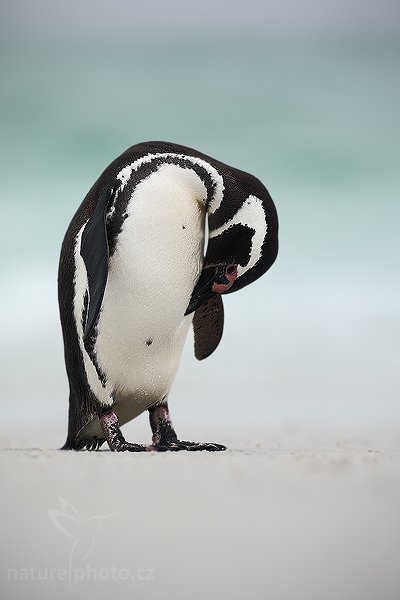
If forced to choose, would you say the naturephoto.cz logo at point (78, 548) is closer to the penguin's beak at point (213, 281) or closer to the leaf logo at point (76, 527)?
the leaf logo at point (76, 527)

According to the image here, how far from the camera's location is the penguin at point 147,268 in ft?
8.49

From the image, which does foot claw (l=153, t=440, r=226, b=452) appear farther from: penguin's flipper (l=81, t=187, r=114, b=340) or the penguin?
penguin's flipper (l=81, t=187, r=114, b=340)

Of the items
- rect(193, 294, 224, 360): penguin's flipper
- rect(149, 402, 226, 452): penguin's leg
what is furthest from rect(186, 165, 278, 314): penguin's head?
rect(149, 402, 226, 452): penguin's leg

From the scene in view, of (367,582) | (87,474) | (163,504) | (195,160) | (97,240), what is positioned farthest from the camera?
(195,160)

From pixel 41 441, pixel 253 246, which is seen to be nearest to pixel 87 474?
pixel 253 246

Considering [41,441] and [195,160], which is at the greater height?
[195,160]

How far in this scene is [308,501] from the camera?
6.44ft

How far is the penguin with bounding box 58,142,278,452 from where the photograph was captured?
259cm

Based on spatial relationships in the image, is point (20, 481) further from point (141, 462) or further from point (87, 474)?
point (141, 462)

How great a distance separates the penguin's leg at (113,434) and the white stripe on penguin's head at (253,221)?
0.56 metres

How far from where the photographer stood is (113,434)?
2.64 metres

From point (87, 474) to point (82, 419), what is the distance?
68 cm

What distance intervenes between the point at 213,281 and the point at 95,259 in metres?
0.41

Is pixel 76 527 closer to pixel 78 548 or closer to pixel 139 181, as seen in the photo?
pixel 78 548
